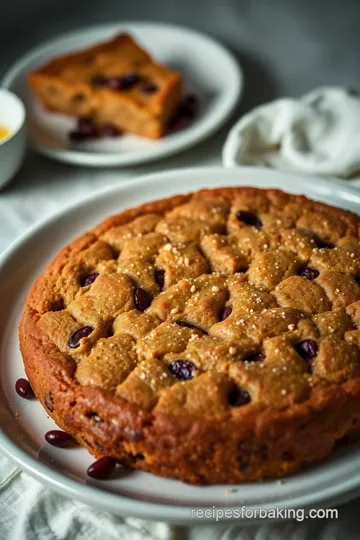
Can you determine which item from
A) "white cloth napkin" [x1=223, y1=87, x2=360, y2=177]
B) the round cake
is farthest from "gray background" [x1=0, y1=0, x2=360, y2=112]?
the round cake

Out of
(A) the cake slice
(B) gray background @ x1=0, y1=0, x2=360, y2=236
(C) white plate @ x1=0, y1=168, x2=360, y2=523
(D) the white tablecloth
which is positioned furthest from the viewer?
(B) gray background @ x1=0, y1=0, x2=360, y2=236

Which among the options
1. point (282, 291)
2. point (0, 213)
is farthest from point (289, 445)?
point (0, 213)

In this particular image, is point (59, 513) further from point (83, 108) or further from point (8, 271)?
point (83, 108)

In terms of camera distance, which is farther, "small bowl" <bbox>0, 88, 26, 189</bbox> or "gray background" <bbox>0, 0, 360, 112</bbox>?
"gray background" <bbox>0, 0, 360, 112</bbox>

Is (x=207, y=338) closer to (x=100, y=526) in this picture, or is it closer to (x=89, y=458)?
(x=89, y=458)

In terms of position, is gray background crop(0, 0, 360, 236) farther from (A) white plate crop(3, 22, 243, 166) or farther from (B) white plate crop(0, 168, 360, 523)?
(B) white plate crop(0, 168, 360, 523)

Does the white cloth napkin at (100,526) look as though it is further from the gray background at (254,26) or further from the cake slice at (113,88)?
the gray background at (254,26)
